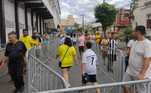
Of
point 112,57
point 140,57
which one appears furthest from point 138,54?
point 112,57

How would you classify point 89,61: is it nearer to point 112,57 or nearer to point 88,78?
point 88,78

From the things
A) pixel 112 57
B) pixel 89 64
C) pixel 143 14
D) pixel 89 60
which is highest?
pixel 143 14

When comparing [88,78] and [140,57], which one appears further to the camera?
[88,78]

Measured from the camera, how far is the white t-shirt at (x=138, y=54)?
729 centimetres

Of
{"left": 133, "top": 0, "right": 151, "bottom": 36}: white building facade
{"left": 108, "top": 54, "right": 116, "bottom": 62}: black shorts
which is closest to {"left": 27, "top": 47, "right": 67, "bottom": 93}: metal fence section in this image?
{"left": 108, "top": 54, "right": 116, "bottom": 62}: black shorts

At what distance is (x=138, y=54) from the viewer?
24.6 feet

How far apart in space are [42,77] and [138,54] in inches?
76.5

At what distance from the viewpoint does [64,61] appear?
38.0ft

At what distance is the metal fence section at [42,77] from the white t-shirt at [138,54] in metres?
1.76

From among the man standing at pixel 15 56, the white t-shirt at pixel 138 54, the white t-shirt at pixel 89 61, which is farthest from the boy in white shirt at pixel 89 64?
the white t-shirt at pixel 138 54

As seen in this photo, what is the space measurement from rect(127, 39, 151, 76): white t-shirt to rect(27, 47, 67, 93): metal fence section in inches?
69.3

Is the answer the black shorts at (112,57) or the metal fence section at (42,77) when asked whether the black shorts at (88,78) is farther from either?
the black shorts at (112,57)

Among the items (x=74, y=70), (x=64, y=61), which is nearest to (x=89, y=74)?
(x=64, y=61)

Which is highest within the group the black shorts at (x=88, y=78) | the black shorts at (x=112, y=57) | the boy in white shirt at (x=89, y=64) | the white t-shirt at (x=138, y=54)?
the white t-shirt at (x=138, y=54)
